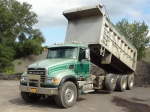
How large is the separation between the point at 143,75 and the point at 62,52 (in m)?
8.42

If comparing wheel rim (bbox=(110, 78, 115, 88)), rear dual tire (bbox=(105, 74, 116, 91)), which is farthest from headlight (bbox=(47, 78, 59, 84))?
wheel rim (bbox=(110, 78, 115, 88))

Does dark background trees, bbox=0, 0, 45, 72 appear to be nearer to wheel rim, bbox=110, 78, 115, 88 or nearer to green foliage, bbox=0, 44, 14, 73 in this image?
green foliage, bbox=0, 44, 14, 73

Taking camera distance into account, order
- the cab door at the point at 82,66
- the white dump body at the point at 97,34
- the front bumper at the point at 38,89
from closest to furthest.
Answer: the front bumper at the point at 38,89, the cab door at the point at 82,66, the white dump body at the point at 97,34

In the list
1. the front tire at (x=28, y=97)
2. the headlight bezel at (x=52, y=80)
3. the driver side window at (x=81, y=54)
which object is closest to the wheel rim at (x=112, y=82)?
the driver side window at (x=81, y=54)

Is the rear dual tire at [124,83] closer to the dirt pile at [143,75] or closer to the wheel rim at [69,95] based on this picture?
the dirt pile at [143,75]

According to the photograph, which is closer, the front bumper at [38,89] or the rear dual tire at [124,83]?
the front bumper at [38,89]

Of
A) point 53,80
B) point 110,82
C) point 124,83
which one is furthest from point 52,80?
point 124,83

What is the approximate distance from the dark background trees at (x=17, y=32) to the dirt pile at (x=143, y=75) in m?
23.3

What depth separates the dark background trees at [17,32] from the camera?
34719 mm

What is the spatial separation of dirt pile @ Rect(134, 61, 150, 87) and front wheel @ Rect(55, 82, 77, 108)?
294 inches

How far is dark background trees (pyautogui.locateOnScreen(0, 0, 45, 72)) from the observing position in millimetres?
34719

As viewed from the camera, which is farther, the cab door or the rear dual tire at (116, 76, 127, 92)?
the rear dual tire at (116, 76, 127, 92)

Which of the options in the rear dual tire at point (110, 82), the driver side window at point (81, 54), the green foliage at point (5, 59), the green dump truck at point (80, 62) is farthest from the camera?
the green foliage at point (5, 59)

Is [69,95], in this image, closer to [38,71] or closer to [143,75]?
[38,71]
